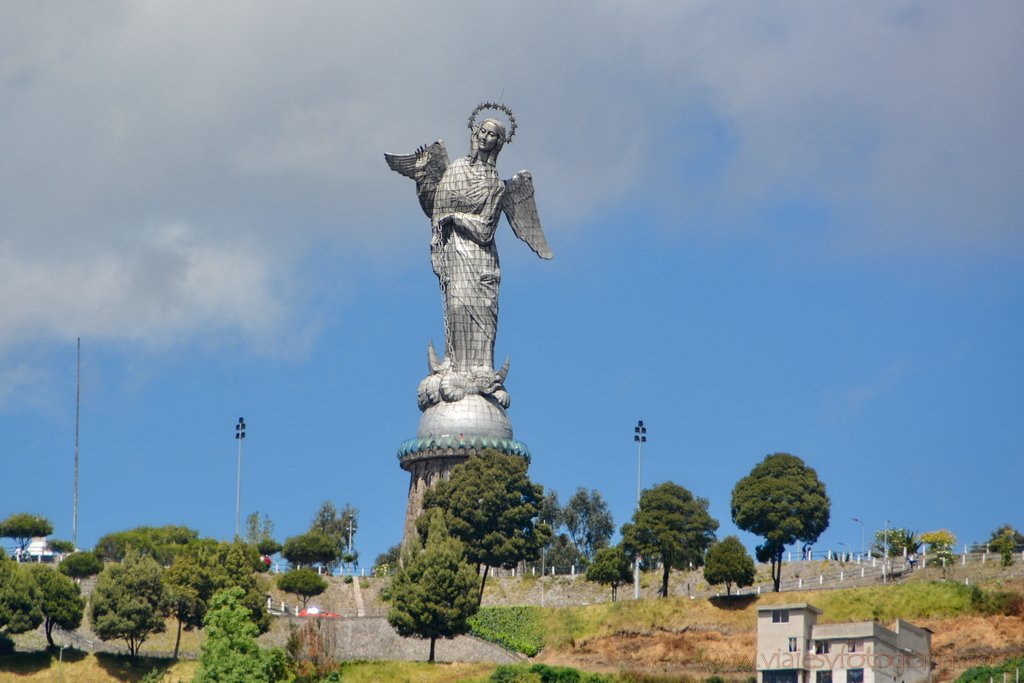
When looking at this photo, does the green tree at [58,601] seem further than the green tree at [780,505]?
No

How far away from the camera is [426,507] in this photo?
4441 inches

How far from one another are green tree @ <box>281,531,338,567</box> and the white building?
41457 mm

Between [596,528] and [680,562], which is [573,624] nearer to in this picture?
[680,562]

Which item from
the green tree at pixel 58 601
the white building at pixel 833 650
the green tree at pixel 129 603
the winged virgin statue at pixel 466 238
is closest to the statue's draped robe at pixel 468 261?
the winged virgin statue at pixel 466 238

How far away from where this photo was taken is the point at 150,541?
131875 mm

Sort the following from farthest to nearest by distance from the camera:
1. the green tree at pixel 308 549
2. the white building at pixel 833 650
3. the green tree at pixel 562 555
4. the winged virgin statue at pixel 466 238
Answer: the green tree at pixel 562 555 → the green tree at pixel 308 549 → the winged virgin statue at pixel 466 238 → the white building at pixel 833 650

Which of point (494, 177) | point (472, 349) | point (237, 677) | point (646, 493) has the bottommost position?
point (237, 677)

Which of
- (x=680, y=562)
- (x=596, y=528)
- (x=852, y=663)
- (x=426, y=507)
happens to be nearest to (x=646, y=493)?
(x=680, y=562)

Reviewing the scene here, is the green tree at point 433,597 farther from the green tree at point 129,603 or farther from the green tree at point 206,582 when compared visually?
the green tree at point 129,603

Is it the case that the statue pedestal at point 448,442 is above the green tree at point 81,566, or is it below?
above

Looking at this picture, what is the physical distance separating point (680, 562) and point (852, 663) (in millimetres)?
20217

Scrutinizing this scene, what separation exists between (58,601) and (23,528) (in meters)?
29.0

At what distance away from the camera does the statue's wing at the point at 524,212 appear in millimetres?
124688

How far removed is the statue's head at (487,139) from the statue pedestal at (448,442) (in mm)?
12866
